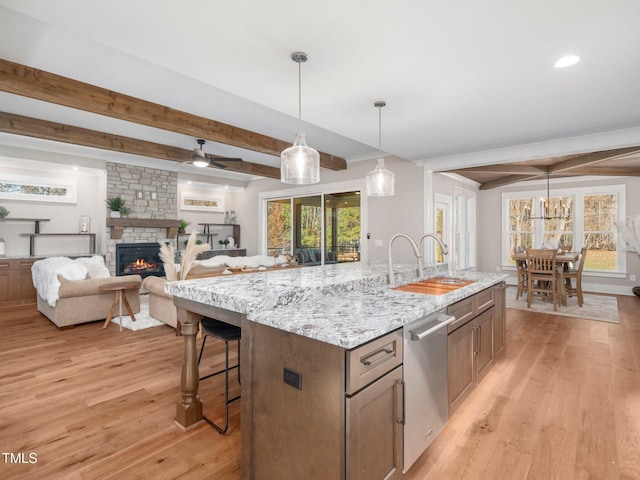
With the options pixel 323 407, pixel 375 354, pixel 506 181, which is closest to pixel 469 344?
pixel 375 354

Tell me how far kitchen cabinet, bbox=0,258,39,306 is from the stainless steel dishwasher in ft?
21.9

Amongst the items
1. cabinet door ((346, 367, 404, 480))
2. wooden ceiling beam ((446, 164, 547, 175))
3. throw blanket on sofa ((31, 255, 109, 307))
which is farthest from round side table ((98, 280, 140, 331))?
wooden ceiling beam ((446, 164, 547, 175))

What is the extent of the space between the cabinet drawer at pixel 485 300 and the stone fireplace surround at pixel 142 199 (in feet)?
19.9

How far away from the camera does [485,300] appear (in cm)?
267

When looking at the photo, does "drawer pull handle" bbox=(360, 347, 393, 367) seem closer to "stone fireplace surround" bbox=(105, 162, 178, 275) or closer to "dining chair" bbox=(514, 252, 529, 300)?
"dining chair" bbox=(514, 252, 529, 300)

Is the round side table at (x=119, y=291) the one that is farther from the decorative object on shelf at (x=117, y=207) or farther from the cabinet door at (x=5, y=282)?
the decorative object on shelf at (x=117, y=207)

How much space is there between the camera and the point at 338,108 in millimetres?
3234

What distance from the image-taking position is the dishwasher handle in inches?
63.7

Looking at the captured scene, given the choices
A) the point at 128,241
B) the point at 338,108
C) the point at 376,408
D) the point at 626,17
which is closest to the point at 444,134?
the point at 338,108

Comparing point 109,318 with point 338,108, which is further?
point 109,318

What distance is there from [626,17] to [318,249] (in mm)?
5799

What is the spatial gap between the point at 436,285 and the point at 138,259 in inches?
251

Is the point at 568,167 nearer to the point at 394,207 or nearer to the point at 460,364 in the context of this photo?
the point at 394,207

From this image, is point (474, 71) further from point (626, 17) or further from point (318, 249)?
point (318, 249)
